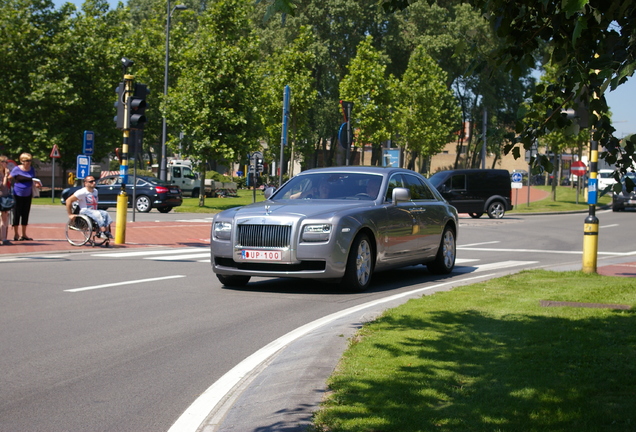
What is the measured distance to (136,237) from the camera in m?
20.6

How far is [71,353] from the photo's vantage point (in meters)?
6.75

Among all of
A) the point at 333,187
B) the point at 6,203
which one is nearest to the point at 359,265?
the point at 333,187

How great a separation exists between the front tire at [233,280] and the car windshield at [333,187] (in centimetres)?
139

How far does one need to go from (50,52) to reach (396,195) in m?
38.5

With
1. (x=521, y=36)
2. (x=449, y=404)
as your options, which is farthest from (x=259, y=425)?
(x=521, y=36)

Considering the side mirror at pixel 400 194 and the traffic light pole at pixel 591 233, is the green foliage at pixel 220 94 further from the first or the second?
the side mirror at pixel 400 194

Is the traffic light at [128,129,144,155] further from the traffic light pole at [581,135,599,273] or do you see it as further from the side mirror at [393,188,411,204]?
the traffic light pole at [581,135,599,273]

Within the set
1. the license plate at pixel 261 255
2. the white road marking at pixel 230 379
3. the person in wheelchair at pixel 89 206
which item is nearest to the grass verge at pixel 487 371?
the white road marking at pixel 230 379

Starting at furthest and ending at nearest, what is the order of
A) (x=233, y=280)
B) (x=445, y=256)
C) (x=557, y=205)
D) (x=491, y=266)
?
(x=557, y=205) → (x=491, y=266) → (x=445, y=256) → (x=233, y=280)

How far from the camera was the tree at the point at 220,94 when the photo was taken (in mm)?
37438

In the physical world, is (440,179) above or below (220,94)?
below

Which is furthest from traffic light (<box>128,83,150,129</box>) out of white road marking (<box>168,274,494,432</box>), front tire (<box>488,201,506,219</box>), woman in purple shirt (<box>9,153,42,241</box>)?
front tire (<box>488,201,506,219</box>)

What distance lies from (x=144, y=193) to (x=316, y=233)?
26.0 metres

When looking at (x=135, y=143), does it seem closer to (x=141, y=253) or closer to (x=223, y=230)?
(x=141, y=253)
